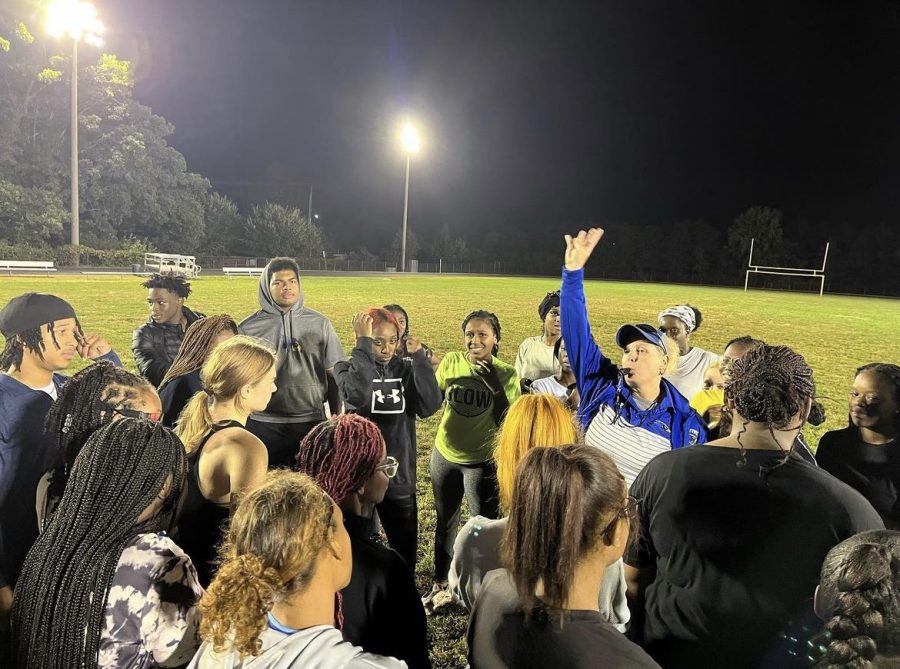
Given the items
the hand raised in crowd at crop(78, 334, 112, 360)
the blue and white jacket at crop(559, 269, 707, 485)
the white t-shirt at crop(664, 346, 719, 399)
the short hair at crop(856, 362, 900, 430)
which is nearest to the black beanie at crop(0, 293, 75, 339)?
the hand raised in crowd at crop(78, 334, 112, 360)

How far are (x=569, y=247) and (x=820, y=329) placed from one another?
18.4m

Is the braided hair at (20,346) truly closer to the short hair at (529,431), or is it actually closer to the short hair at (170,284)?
the short hair at (170,284)

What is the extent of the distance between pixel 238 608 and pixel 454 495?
2639 mm

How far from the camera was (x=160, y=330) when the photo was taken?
182 inches

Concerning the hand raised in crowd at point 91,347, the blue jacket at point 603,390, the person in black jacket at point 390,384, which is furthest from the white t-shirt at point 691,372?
the hand raised in crowd at point 91,347

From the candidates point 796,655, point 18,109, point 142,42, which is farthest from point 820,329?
point 142,42

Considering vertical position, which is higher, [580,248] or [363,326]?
[580,248]

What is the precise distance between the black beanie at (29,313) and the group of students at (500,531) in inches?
1.7

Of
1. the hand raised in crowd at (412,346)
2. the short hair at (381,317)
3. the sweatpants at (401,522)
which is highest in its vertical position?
the short hair at (381,317)

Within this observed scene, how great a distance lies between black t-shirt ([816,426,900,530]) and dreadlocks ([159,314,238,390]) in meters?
3.69

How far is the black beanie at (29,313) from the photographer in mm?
3291

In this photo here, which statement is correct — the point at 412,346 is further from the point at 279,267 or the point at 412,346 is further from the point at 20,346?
the point at 20,346

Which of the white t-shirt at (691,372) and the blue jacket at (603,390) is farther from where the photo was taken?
the white t-shirt at (691,372)

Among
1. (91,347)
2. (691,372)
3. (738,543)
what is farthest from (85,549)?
(691,372)
